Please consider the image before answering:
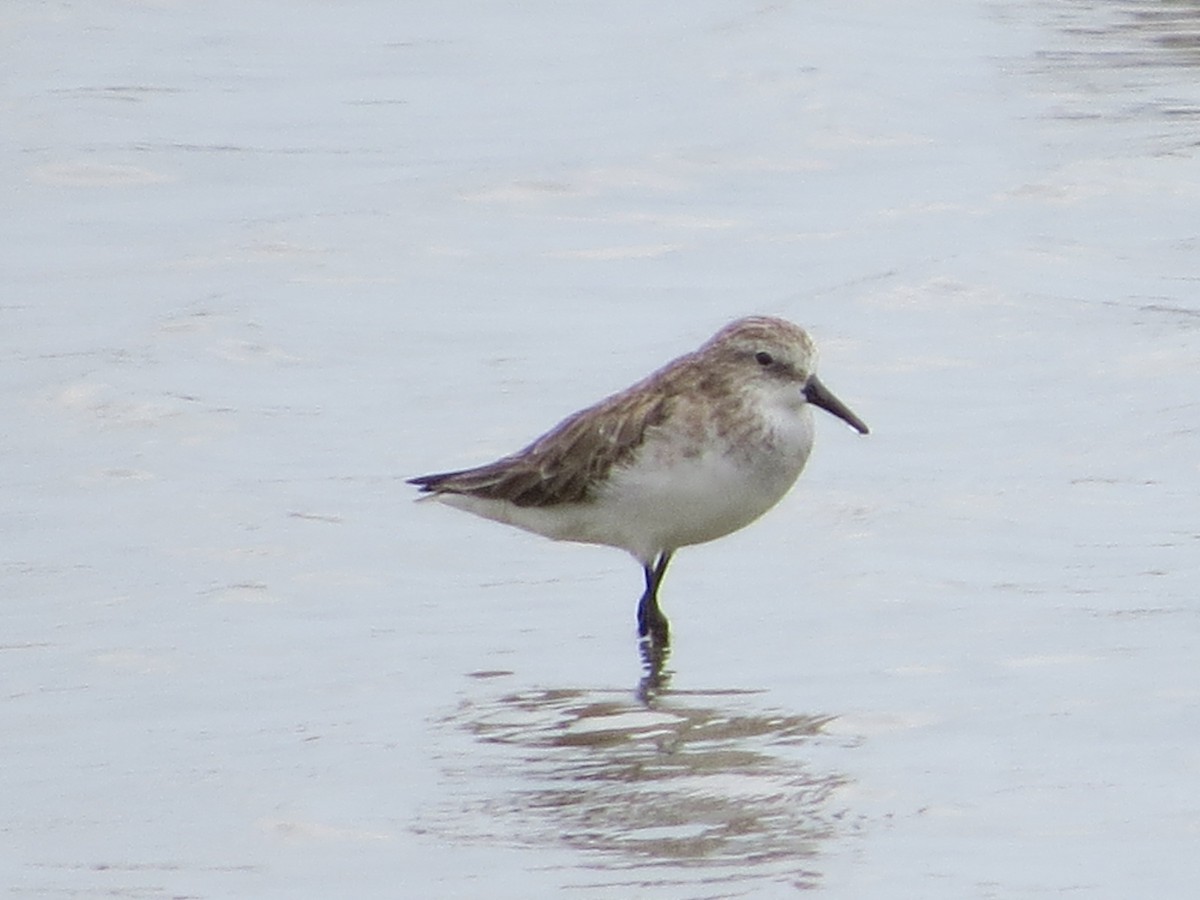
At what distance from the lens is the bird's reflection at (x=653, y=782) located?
5.67 m

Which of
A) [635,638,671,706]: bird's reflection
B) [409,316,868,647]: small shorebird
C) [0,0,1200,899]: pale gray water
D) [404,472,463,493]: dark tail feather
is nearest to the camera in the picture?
[0,0,1200,899]: pale gray water

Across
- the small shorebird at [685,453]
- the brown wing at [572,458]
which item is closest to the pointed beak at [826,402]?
the small shorebird at [685,453]

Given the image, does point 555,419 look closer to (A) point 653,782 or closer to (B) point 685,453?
(B) point 685,453

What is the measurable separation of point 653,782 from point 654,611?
1.39 meters

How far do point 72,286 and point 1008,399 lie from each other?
13.8ft

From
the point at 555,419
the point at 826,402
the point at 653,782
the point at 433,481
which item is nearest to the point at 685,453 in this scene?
the point at 826,402

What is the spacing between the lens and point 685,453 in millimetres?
7484

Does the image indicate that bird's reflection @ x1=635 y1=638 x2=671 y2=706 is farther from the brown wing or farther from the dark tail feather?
the dark tail feather

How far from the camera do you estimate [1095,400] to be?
9.95m

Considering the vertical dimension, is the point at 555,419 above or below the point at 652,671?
below

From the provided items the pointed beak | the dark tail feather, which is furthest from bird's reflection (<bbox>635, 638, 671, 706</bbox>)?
the dark tail feather

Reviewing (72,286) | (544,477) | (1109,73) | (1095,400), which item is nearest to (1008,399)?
(1095,400)

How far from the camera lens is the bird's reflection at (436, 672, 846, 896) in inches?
223

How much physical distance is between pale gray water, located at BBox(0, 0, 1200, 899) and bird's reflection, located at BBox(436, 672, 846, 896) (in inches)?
0.7
